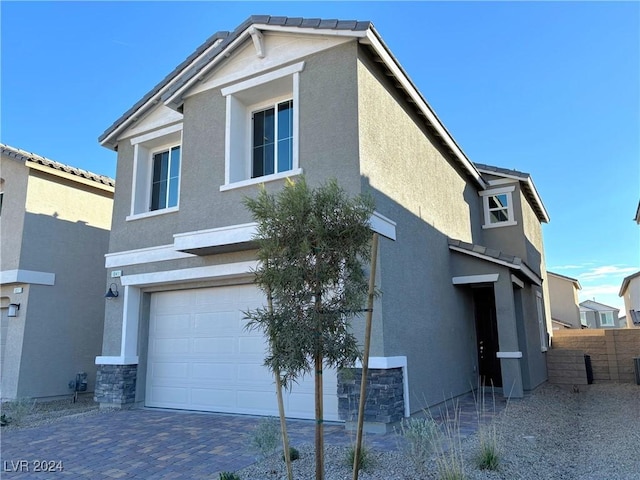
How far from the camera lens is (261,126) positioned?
9.84 metres

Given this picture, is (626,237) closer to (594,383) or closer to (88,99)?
(594,383)

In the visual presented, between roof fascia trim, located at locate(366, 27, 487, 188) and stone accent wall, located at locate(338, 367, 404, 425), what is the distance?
19.4 feet

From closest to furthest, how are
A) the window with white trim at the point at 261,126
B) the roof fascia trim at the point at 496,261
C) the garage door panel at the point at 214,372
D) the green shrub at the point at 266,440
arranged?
the green shrub at the point at 266,440, the window with white trim at the point at 261,126, the garage door panel at the point at 214,372, the roof fascia trim at the point at 496,261

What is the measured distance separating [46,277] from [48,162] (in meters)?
3.39

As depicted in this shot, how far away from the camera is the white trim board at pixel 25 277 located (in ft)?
40.8

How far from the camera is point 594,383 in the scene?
15172 mm

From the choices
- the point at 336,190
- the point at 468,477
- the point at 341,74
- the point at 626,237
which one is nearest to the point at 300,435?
the point at 468,477

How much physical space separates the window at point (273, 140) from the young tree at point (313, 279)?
4586 mm

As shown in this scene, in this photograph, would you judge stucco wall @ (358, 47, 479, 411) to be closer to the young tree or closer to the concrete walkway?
the concrete walkway

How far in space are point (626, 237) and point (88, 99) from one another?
79.2 ft

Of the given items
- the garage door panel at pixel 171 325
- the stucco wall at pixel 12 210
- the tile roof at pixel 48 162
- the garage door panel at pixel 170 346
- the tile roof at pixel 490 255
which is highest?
the tile roof at pixel 48 162

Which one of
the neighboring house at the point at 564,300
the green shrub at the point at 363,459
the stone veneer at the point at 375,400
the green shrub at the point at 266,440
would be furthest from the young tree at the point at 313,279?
the neighboring house at the point at 564,300

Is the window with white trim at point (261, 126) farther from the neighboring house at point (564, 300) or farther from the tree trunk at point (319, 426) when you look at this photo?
the neighboring house at point (564, 300)

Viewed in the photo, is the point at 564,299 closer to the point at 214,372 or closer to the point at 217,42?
the point at 214,372
